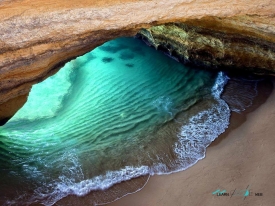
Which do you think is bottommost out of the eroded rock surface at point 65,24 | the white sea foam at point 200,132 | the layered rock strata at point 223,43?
the white sea foam at point 200,132

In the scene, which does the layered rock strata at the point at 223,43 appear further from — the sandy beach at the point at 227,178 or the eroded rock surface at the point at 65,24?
the sandy beach at the point at 227,178

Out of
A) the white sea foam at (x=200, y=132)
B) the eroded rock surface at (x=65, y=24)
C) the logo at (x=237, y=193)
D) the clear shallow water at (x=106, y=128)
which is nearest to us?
the eroded rock surface at (x=65, y=24)

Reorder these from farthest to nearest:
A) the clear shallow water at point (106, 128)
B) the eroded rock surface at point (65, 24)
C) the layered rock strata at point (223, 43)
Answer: the layered rock strata at point (223, 43)
the clear shallow water at point (106, 128)
the eroded rock surface at point (65, 24)

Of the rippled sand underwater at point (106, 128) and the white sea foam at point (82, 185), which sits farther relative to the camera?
the rippled sand underwater at point (106, 128)

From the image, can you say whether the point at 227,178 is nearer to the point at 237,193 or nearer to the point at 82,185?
the point at 237,193

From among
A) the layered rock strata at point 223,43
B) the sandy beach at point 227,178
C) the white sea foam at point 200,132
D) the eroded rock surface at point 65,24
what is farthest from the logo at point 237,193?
the layered rock strata at point 223,43

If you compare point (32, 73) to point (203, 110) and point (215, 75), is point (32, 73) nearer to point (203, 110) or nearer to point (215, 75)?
point (203, 110)

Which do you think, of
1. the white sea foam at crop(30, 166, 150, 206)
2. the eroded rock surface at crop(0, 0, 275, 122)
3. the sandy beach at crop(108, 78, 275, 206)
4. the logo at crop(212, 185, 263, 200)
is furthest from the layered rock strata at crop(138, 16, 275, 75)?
the white sea foam at crop(30, 166, 150, 206)
